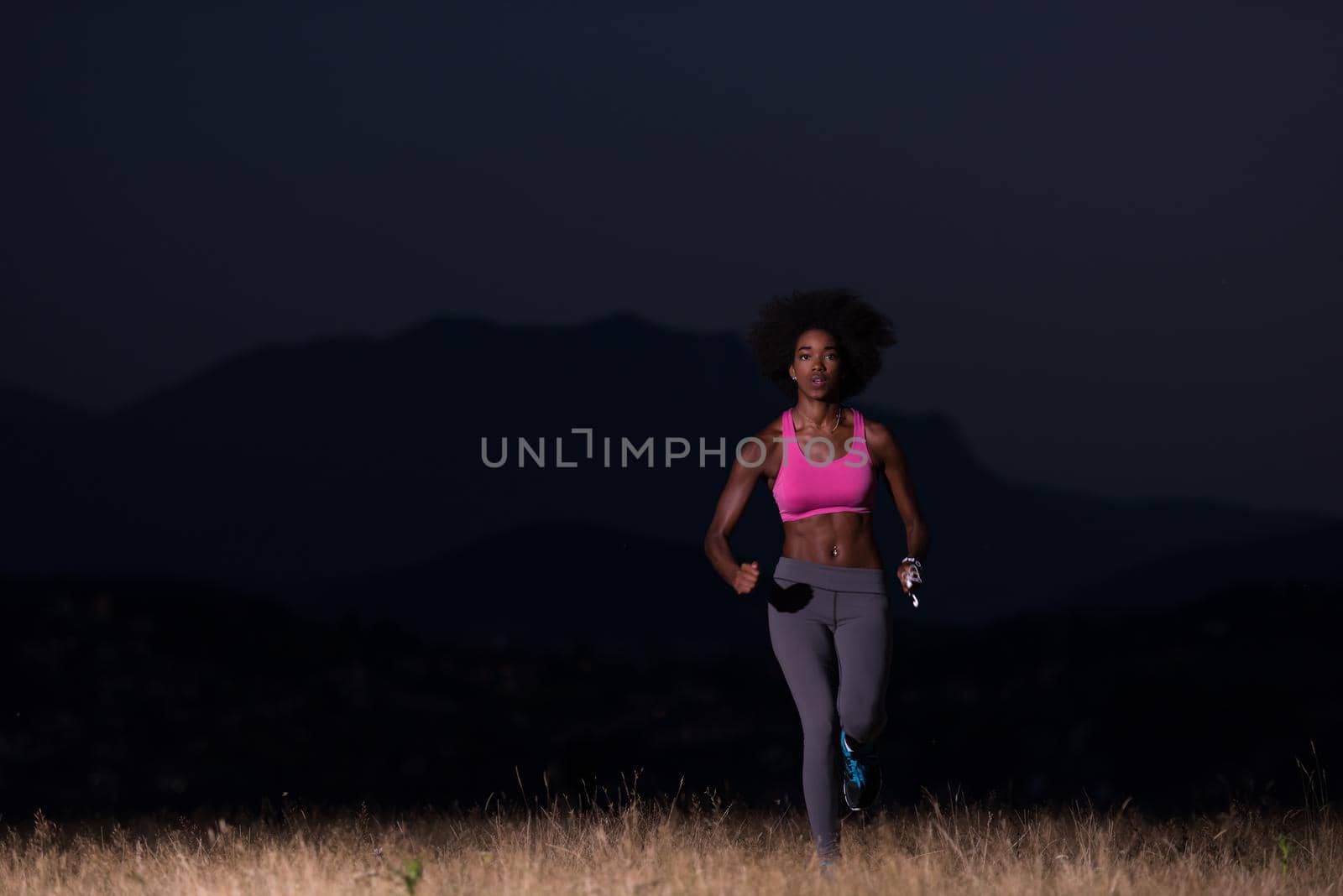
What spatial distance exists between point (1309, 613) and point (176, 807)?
1796cm

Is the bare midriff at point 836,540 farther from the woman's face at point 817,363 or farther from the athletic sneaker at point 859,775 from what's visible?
the athletic sneaker at point 859,775

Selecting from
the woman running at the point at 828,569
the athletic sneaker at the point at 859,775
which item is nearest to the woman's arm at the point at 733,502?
the woman running at the point at 828,569

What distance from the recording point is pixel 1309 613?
24.5 m

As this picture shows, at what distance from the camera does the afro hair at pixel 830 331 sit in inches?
337

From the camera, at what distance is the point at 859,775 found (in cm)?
813

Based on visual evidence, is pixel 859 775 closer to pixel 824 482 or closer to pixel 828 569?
pixel 828 569

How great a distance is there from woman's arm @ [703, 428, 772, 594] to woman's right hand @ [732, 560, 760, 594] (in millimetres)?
232

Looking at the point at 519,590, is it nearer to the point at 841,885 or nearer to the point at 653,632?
the point at 653,632

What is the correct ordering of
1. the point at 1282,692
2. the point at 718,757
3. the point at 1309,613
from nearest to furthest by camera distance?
the point at 718,757 → the point at 1282,692 → the point at 1309,613

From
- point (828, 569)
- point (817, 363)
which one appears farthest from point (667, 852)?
point (817, 363)

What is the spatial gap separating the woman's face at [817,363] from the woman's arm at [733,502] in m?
0.32

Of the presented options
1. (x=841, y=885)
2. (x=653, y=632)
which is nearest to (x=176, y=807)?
(x=841, y=885)

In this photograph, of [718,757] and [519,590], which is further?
[519,590]

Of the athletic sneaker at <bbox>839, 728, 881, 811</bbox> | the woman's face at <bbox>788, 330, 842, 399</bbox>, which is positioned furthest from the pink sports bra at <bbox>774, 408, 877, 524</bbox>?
the athletic sneaker at <bbox>839, 728, 881, 811</bbox>
